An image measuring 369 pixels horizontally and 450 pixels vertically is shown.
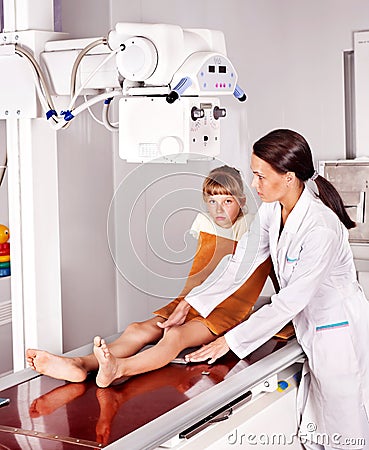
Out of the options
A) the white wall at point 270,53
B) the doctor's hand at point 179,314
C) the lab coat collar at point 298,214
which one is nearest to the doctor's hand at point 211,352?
the doctor's hand at point 179,314

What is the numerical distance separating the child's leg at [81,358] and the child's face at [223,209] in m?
0.40

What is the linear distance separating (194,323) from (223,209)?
37 centimetres

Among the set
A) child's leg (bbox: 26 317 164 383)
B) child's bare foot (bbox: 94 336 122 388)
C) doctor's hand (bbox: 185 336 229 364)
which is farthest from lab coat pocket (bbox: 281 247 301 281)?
child's bare foot (bbox: 94 336 122 388)

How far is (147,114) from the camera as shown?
1.87m

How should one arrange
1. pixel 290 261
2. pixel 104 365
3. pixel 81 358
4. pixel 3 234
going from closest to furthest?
1. pixel 104 365
2. pixel 81 358
3. pixel 290 261
4. pixel 3 234

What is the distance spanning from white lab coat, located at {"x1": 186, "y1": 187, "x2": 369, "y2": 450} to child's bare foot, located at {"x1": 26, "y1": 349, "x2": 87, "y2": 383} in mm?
476

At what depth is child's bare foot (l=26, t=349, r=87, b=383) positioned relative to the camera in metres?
2.06

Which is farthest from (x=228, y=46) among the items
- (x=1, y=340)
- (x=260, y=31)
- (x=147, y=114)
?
(x=147, y=114)

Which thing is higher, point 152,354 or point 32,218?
point 32,218

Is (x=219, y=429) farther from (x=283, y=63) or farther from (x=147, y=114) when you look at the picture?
(x=283, y=63)

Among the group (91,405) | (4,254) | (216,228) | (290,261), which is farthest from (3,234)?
(91,405)

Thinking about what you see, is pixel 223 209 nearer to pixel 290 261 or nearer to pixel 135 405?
pixel 290 261

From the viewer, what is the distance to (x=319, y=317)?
2.39 metres

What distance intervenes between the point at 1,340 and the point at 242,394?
1.89 meters
